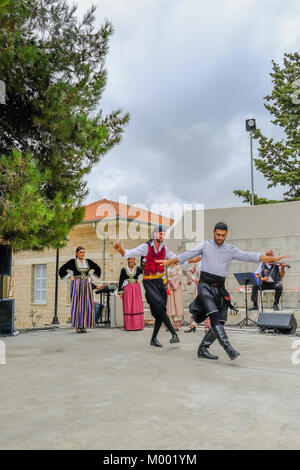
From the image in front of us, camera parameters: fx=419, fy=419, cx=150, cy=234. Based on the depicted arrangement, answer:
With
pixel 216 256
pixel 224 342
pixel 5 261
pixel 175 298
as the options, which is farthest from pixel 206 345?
pixel 5 261

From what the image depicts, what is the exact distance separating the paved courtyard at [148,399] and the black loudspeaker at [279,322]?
1744mm

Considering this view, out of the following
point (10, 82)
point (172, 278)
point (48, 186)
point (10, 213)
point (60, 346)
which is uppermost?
point (10, 82)

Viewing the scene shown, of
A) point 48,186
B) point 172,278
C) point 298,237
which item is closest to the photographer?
point 48,186

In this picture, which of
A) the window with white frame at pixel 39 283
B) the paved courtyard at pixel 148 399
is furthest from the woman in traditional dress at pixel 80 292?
the window with white frame at pixel 39 283

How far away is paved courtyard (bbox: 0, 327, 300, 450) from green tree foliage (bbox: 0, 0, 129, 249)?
7.71 feet

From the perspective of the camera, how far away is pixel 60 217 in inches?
273

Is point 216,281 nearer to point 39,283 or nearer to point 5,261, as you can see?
point 5,261

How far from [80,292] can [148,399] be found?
537 cm

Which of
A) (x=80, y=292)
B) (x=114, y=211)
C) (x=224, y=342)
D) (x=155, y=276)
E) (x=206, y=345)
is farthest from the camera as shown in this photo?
(x=114, y=211)

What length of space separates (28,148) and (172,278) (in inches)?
159

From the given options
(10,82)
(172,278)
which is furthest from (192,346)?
(10,82)

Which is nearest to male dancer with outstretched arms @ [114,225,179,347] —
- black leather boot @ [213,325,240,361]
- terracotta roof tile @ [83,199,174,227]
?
black leather boot @ [213,325,240,361]

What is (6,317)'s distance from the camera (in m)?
8.33

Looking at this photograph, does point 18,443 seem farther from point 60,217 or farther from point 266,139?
point 266,139
